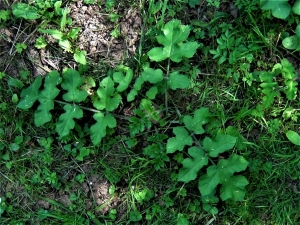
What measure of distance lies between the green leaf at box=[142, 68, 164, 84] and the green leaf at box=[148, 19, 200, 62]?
85mm

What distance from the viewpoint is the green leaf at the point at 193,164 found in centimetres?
328

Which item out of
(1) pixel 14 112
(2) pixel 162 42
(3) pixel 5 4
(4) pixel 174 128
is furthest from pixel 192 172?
(3) pixel 5 4

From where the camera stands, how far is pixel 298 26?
10.9 ft

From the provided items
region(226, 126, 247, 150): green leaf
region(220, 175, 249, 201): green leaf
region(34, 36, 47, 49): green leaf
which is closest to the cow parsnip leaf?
region(226, 126, 247, 150): green leaf

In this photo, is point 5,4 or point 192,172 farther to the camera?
point 5,4

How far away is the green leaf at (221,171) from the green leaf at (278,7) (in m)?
1.01

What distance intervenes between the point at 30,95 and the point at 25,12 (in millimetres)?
607

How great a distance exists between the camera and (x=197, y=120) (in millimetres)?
3332

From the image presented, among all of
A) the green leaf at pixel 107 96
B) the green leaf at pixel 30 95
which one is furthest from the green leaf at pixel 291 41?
the green leaf at pixel 30 95

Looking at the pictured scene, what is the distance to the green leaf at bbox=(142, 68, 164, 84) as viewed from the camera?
3336 mm

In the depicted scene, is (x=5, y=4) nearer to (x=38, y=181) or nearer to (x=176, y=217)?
(x=38, y=181)

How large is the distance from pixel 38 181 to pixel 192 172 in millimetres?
1142

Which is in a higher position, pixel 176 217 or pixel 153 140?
pixel 153 140

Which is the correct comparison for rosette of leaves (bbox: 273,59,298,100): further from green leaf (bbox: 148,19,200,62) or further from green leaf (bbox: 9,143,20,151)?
green leaf (bbox: 9,143,20,151)
